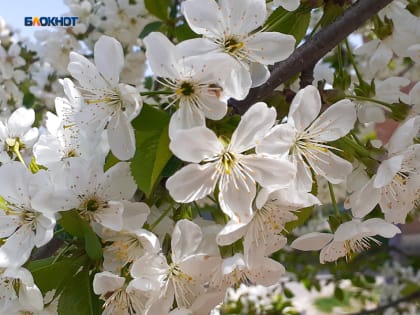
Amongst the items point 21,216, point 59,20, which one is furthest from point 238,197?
point 59,20

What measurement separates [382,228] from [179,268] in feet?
1.04

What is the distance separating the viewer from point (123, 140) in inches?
30.7

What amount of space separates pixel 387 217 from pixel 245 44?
37 centimetres

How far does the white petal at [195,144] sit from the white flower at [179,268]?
0.11m

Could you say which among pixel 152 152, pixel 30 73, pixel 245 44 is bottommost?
pixel 30 73

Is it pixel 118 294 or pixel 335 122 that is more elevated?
pixel 335 122

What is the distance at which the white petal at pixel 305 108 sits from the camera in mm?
789

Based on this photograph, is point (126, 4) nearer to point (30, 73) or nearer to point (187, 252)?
point (30, 73)

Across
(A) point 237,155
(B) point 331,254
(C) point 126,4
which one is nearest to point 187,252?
(A) point 237,155

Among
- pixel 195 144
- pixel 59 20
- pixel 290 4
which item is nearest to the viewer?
pixel 195 144

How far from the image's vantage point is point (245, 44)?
2.72ft

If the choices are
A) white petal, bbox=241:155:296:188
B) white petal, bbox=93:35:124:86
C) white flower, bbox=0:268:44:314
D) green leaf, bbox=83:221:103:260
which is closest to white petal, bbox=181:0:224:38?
white petal, bbox=93:35:124:86

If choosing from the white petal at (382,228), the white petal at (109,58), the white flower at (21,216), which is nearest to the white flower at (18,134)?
the white flower at (21,216)

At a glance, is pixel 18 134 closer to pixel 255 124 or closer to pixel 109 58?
pixel 109 58
